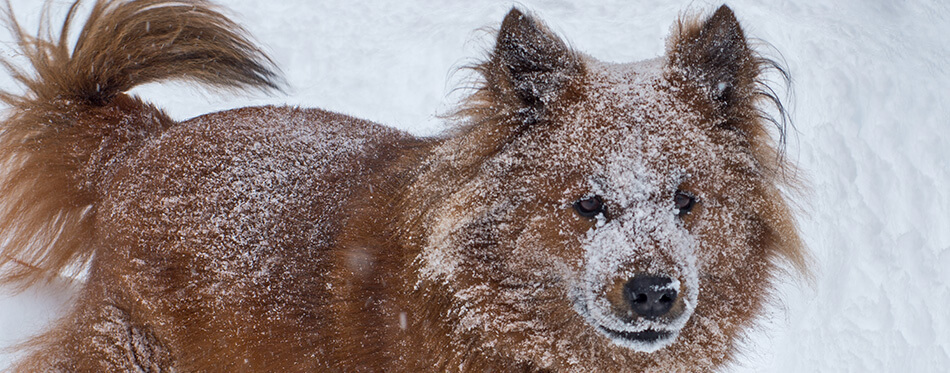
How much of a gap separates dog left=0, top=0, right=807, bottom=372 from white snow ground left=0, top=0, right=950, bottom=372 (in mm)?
554

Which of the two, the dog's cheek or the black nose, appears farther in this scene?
the dog's cheek

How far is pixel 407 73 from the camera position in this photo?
593 cm

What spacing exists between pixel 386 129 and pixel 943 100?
4.20m

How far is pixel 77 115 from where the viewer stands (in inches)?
121

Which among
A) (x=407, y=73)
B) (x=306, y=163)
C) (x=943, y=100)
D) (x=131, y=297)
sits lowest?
(x=131, y=297)

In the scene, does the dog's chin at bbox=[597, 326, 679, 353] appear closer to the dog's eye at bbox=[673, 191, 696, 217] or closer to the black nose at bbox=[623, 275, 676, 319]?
the black nose at bbox=[623, 275, 676, 319]

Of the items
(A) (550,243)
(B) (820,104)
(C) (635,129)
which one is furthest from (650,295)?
(B) (820,104)

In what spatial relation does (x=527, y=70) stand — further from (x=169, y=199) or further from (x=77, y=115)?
(x=77, y=115)

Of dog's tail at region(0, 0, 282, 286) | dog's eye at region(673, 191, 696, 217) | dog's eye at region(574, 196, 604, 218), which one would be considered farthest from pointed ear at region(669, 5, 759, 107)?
dog's tail at region(0, 0, 282, 286)

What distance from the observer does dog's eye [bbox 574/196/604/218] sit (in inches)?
85.9

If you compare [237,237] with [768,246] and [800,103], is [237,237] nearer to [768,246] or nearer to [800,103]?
[768,246]

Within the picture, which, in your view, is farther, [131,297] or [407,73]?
[407,73]

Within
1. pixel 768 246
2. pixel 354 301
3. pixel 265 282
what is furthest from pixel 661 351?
pixel 265 282

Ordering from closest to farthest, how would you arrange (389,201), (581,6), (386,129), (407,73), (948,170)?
(389,201) < (386,129) < (948,170) < (407,73) < (581,6)
